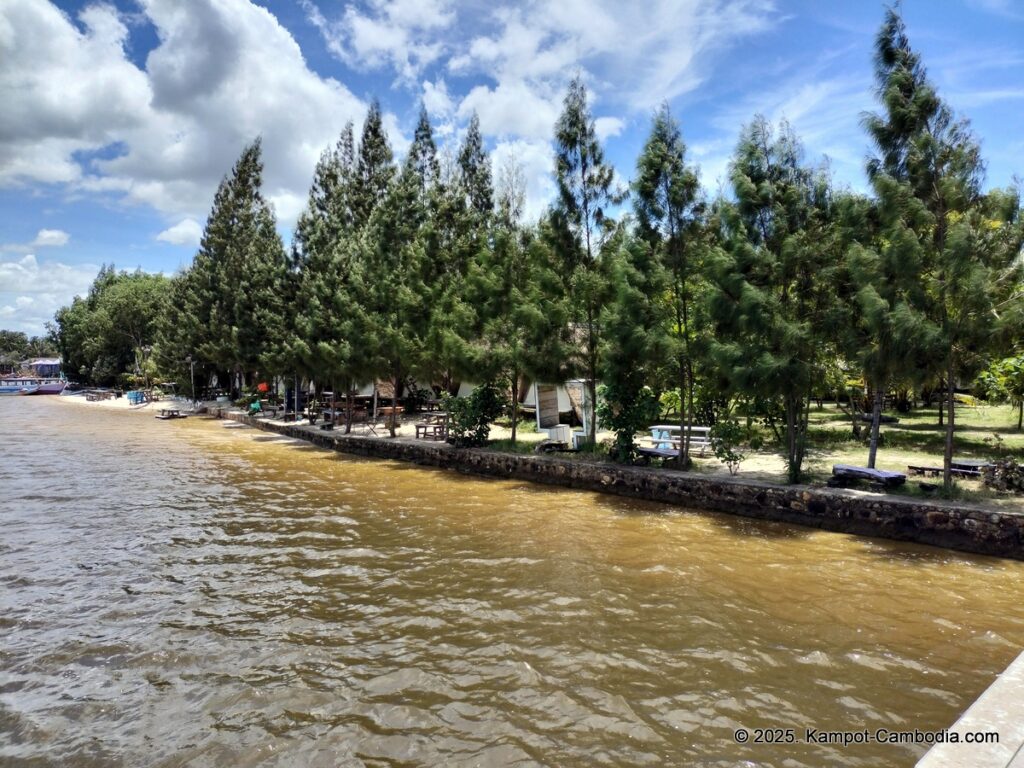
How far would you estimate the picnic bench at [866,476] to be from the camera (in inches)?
421

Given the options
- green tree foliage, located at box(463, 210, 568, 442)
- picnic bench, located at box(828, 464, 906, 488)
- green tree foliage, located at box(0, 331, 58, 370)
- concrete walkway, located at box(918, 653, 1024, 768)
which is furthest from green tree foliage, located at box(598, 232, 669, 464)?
green tree foliage, located at box(0, 331, 58, 370)

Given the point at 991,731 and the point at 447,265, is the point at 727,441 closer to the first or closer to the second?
the point at 991,731

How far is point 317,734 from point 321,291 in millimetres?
23907

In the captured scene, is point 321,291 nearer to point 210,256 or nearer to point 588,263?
point 588,263

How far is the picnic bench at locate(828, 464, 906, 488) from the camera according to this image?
10.7 m

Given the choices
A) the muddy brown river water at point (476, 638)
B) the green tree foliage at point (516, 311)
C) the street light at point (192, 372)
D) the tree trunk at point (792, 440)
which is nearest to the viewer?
the muddy brown river water at point (476, 638)

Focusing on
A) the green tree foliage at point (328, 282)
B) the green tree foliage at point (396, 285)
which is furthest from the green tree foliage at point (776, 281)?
the green tree foliage at point (328, 282)

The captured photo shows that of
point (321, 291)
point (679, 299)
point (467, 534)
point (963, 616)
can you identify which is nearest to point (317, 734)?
point (467, 534)

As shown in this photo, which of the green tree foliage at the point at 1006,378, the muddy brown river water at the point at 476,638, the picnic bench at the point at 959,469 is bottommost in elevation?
the muddy brown river water at the point at 476,638

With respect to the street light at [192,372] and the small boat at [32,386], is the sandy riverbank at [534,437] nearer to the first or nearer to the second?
the street light at [192,372]

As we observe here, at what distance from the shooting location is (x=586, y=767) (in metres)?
4.30

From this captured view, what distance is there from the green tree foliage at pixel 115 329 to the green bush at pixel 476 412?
50318mm

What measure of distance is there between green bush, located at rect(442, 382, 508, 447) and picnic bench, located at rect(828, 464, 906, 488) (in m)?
10.2

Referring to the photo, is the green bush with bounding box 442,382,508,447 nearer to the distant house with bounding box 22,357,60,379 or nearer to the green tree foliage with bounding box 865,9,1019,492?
the green tree foliage with bounding box 865,9,1019,492
